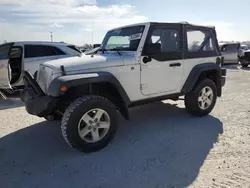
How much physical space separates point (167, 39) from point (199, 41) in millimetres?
921

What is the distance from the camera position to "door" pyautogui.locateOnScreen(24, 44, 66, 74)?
7422mm

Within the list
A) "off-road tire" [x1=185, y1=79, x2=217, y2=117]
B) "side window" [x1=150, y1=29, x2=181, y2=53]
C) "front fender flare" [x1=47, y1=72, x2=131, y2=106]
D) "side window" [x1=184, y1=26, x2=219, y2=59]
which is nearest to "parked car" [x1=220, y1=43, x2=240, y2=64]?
"side window" [x1=184, y1=26, x2=219, y2=59]

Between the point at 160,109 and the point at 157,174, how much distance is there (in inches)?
113

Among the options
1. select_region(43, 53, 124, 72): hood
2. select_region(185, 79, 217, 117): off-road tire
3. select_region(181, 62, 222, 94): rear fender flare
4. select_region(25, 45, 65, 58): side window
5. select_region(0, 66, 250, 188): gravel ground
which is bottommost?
select_region(0, 66, 250, 188): gravel ground

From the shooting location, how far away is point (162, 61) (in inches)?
169

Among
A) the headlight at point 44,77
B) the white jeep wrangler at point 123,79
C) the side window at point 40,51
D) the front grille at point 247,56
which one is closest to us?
the white jeep wrangler at point 123,79

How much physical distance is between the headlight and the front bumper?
0.34 feet

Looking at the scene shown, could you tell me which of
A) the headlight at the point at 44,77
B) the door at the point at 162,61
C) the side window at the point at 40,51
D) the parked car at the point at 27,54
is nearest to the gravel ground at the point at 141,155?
the door at the point at 162,61

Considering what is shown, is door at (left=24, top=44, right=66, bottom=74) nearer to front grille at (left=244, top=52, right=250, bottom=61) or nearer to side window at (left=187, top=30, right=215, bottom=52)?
side window at (left=187, top=30, right=215, bottom=52)

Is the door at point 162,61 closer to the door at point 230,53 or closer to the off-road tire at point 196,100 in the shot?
the off-road tire at point 196,100

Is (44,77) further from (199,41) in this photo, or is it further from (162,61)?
(199,41)

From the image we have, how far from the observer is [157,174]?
9.55 feet

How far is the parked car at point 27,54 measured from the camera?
735cm

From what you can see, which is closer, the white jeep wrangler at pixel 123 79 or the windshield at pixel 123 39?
the white jeep wrangler at pixel 123 79
